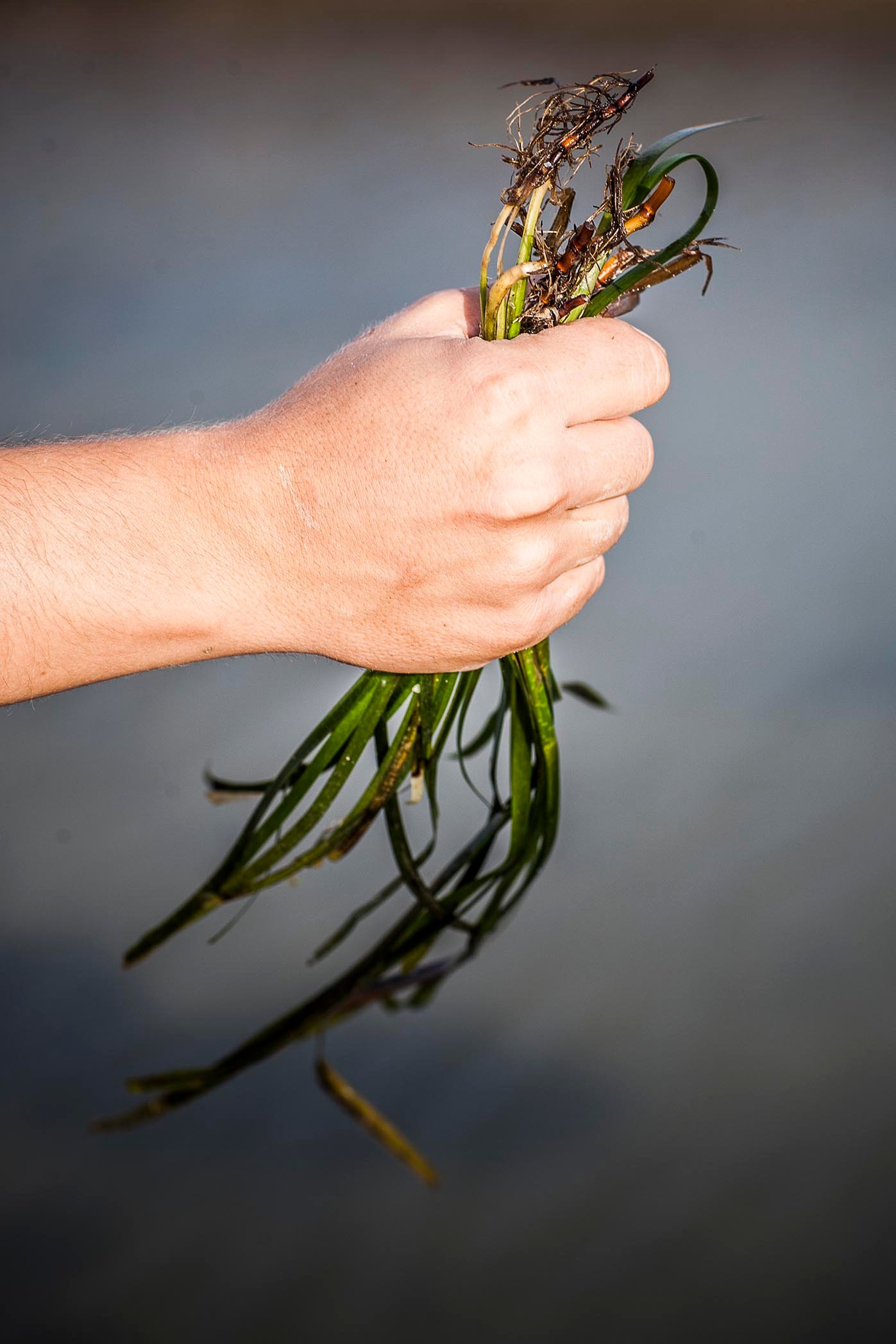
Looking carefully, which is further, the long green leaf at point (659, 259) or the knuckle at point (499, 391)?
the long green leaf at point (659, 259)

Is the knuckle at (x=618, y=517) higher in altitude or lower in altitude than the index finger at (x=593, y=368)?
lower

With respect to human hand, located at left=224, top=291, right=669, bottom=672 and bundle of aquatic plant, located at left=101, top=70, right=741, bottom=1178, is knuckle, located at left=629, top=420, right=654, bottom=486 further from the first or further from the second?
bundle of aquatic plant, located at left=101, top=70, right=741, bottom=1178

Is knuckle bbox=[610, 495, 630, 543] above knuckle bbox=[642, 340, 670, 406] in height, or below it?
below

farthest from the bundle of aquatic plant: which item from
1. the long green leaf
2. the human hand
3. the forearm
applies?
the forearm

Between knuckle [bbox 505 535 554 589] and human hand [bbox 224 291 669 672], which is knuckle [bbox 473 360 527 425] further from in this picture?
knuckle [bbox 505 535 554 589]

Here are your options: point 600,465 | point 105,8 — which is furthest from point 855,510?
point 105,8

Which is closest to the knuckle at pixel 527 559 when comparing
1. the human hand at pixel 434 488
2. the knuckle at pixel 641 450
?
the human hand at pixel 434 488

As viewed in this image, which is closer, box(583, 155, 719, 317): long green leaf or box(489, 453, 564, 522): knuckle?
box(489, 453, 564, 522): knuckle

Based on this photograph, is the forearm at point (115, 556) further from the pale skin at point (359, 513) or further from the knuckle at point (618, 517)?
the knuckle at point (618, 517)
